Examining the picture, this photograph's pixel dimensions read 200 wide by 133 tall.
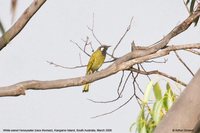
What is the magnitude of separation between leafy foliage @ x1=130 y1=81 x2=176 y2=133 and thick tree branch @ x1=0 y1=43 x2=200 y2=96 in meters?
0.26

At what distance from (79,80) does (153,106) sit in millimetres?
387

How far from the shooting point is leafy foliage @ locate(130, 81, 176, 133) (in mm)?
1424

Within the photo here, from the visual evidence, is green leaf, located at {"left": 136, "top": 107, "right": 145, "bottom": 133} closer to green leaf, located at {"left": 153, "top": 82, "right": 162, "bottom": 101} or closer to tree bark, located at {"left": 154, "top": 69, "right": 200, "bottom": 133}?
green leaf, located at {"left": 153, "top": 82, "right": 162, "bottom": 101}

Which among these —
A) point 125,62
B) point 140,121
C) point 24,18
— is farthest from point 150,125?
point 24,18

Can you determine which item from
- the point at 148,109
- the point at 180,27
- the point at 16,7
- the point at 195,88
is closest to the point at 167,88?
the point at 148,109

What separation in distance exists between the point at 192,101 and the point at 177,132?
8 cm

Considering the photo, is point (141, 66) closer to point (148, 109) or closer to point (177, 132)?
point (148, 109)

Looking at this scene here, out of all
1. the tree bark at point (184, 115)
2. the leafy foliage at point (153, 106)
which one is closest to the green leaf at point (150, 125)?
the leafy foliage at point (153, 106)

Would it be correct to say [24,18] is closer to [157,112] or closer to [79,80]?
[79,80]

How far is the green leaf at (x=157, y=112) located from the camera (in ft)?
4.51

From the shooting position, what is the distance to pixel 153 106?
1.44 m

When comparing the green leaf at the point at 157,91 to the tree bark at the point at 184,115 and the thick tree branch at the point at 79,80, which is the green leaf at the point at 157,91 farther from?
the tree bark at the point at 184,115

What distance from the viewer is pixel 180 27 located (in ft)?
4.08

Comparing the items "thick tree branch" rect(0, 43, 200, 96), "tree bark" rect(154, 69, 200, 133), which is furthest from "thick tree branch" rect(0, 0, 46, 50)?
"tree bark" rect(154, 69, 200, 133)
